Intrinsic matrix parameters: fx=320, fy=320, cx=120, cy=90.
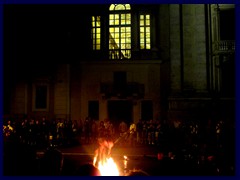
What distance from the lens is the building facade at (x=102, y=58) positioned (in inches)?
989

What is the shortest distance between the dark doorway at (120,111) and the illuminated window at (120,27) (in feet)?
15.4

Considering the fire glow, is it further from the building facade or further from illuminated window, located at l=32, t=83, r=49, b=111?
illuminated window, located at l=32, t=83, r=49, b=111

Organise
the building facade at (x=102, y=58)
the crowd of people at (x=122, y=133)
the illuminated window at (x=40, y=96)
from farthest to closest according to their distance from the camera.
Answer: the illuminated window at (x=40, y=96)
the building facade at (x=102, y=58)
the crowd of people at (x=122, y=133)

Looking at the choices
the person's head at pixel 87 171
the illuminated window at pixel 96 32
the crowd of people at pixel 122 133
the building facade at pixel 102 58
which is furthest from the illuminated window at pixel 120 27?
the person's head at pixel 87 171

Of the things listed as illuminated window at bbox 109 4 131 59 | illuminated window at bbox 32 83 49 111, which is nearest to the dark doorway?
illuminated window at bbox 109 4 131 59

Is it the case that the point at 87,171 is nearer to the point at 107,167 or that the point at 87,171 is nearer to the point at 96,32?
the point at 107,167

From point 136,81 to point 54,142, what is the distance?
9.35 meters

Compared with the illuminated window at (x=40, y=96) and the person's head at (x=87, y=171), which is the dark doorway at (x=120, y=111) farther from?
→ the person's head at (x=87, y=171)

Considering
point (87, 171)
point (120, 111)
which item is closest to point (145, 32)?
point (120, 111)

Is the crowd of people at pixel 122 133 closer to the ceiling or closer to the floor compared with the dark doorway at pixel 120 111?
closer to the floor

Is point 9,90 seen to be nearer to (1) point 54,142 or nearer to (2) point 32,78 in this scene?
(2) point 32,78

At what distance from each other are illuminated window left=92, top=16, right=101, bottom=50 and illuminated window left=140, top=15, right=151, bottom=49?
141 inches

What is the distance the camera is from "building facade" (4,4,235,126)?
25.1 meters

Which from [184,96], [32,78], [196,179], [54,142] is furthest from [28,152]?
[32,78]
